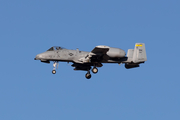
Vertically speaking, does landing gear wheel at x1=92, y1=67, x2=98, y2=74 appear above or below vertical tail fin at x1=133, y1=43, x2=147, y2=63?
below

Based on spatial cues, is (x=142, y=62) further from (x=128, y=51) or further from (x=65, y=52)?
(x=65, y=52)

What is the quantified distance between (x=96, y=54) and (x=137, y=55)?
18.9 feet

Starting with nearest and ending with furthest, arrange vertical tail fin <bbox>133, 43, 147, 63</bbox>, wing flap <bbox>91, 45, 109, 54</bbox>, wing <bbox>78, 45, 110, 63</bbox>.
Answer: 1. wing flap <bbox>91, 45, 109, 54</bbox>
2. wing <bbox>78, 45, 110, 63</bbox>
3. vertical tail fin <bbox>133, 43, 147, 63</bbox>

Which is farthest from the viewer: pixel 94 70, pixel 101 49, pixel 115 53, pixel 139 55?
pixel 139 55

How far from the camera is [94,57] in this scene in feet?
147

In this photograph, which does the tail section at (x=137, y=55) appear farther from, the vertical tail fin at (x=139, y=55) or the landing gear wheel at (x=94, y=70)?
the landing gear wheel at (x=94, y=70)

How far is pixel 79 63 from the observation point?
46.6m

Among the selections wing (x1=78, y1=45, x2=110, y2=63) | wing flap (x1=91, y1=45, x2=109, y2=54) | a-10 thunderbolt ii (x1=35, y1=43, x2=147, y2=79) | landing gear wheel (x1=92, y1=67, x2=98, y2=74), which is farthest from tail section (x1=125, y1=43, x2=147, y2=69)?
wing flap (x1=91, y1=45, x2=109, y2=54)

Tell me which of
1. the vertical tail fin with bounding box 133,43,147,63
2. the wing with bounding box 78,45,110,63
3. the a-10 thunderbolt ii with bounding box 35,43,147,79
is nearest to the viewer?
the wing with bounding box 78,45,110,63

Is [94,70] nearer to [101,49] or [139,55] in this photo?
[101,49]

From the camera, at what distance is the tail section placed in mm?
47344

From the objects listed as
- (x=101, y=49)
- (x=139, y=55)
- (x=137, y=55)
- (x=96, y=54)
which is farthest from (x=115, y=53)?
(x=139, y=55)

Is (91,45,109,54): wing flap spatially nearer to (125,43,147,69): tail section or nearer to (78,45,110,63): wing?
(78,45,110,63): wing

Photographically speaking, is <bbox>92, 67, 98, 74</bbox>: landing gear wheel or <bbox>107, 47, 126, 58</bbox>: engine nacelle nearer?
<bbox>107, 47, 126, 58</bbox>: engine nacelle
